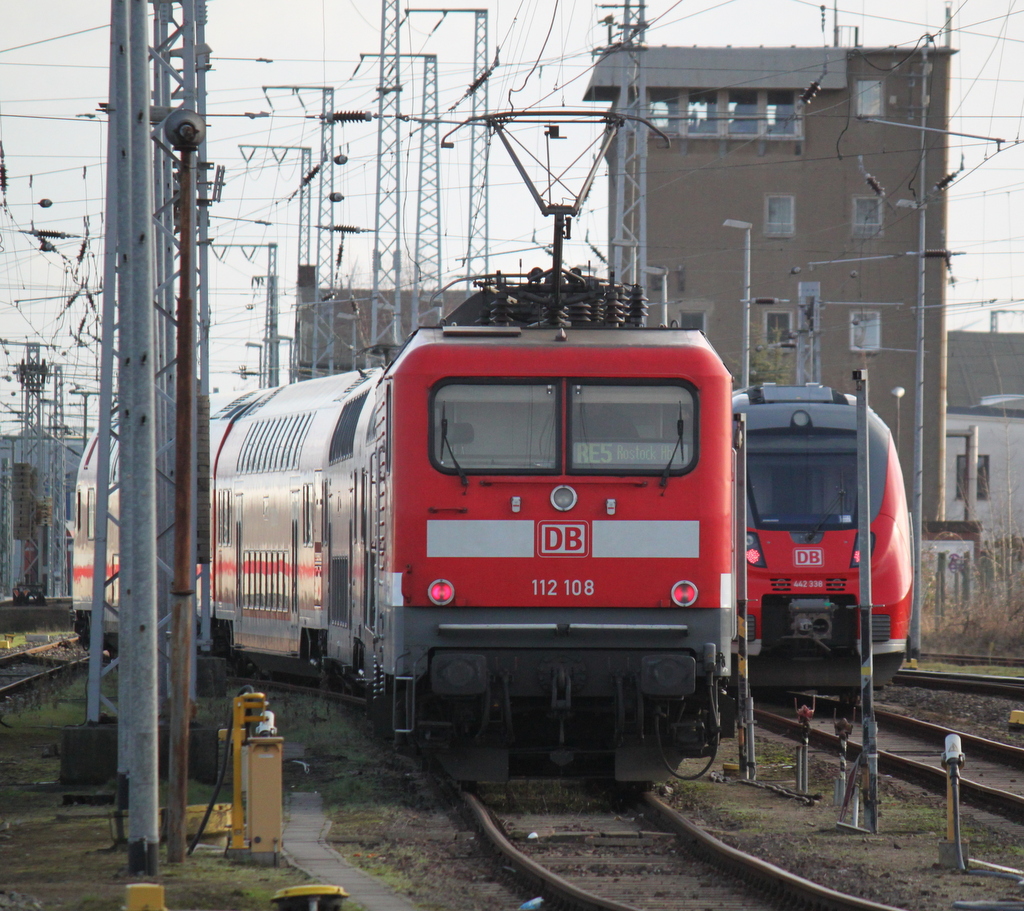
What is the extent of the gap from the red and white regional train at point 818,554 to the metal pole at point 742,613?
2.96 metres

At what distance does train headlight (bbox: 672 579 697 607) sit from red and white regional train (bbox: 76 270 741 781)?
1 centimetres

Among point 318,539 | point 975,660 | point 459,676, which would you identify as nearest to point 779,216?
point 975,660

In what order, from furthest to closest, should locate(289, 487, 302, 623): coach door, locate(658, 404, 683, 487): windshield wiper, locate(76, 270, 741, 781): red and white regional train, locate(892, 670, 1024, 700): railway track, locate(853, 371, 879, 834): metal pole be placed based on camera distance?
1. locate(892, 670, 1024, 700): railway track
2. locate(289, 487, 302, 623): coach door
3. locate(658, 404, 683, 487): windshield wiper
4. locate(76, 270, 741, 781): red and white regional train
5. locate(853, 371, 879, 834): metal pole

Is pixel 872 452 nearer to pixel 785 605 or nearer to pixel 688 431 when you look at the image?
pixel 785 605

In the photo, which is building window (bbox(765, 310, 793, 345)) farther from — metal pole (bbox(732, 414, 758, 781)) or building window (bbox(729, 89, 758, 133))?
metal pole (bbox(732, 414, 758, 781))

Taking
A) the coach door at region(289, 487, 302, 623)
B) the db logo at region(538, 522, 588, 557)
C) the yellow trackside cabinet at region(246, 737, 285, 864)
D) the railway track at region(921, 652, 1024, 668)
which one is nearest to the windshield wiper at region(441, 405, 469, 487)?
the db logo at region(538, 522, 588, 557)

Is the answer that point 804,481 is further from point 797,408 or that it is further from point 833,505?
point 797,408

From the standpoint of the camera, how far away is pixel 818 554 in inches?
640

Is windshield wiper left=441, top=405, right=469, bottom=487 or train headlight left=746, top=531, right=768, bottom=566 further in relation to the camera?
train headlight left=746, top=531, right=768, bottom=566

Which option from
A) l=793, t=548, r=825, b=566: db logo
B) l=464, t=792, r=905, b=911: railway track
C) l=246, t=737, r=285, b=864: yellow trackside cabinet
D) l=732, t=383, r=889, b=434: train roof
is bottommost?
l=464, t=792, r=905, b=911: railway track

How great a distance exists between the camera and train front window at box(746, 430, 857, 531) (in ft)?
53.9

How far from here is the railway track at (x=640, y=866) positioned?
8164mm

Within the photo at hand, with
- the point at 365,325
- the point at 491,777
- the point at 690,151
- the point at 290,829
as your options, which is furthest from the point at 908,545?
the point at 365,325

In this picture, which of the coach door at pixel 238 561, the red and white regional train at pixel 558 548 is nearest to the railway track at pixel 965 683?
the coach door at pixel 238 561
